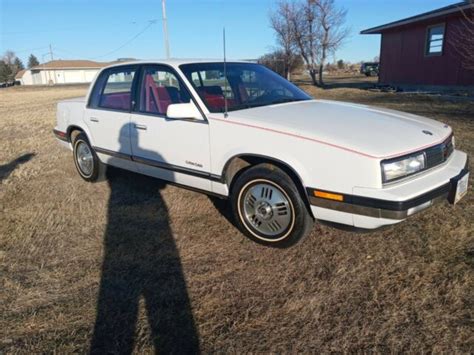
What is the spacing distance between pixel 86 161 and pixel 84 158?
6 centimetres

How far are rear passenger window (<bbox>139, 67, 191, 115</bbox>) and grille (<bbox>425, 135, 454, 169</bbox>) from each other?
2.27 meters

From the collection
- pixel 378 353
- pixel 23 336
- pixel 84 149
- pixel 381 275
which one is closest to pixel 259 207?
pixel 381 275

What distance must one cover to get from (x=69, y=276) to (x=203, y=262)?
1.10 metres

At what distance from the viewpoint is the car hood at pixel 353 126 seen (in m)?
2.95

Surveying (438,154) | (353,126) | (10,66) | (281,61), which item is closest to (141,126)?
(353,126)

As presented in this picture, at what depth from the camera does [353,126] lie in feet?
10.7

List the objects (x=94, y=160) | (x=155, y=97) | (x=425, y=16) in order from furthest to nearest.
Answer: (x=425, y=16) → (x=94, y=160) → (x=155, y=97)

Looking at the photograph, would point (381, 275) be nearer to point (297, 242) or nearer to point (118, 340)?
point (297, 242)

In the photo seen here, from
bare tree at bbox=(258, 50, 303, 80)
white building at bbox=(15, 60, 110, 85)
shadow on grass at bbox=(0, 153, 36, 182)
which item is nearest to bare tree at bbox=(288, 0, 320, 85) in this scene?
bare tree at bbox=(258, 50, 303, 80)

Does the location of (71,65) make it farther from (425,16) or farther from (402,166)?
(402,166)

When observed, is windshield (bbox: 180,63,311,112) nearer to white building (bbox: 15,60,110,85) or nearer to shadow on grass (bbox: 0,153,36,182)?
shadow on grass (bbox: 0,153,36,182)

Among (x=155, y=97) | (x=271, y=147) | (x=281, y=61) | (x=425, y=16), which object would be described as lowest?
(x=271, y=147)

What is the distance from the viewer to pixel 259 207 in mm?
3521

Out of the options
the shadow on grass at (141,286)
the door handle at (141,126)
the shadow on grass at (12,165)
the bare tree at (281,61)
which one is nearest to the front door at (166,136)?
the door handle at (141,126)
